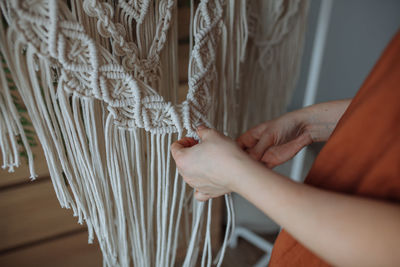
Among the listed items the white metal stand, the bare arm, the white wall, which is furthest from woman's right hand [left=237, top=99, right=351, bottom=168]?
the white wall

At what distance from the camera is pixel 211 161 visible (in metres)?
0.46

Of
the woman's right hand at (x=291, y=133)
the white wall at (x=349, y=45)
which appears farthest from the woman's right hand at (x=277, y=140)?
the white wall at (x=349, y=45)

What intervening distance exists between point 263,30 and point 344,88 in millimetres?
614

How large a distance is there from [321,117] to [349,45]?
70 cm

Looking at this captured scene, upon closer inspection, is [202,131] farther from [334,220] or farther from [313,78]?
[313,78]

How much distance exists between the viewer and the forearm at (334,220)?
351 millimetres

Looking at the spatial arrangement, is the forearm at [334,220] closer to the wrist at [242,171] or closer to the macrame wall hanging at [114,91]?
the wrist at [242,171]

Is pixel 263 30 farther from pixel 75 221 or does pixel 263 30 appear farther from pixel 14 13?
pixel 75 221

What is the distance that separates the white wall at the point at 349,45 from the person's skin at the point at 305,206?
788mm

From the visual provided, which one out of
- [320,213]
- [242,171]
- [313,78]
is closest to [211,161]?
[242,171]

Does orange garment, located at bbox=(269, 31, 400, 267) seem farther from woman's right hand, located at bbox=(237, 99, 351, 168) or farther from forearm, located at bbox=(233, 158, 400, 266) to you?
woman's right hand, located at bbox=(237, 99, 351, 168)

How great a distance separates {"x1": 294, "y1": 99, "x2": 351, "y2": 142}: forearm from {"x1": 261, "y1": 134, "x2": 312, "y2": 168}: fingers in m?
0.02

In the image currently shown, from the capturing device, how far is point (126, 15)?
1.69 ft

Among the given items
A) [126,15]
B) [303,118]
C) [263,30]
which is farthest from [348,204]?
[263,30]
